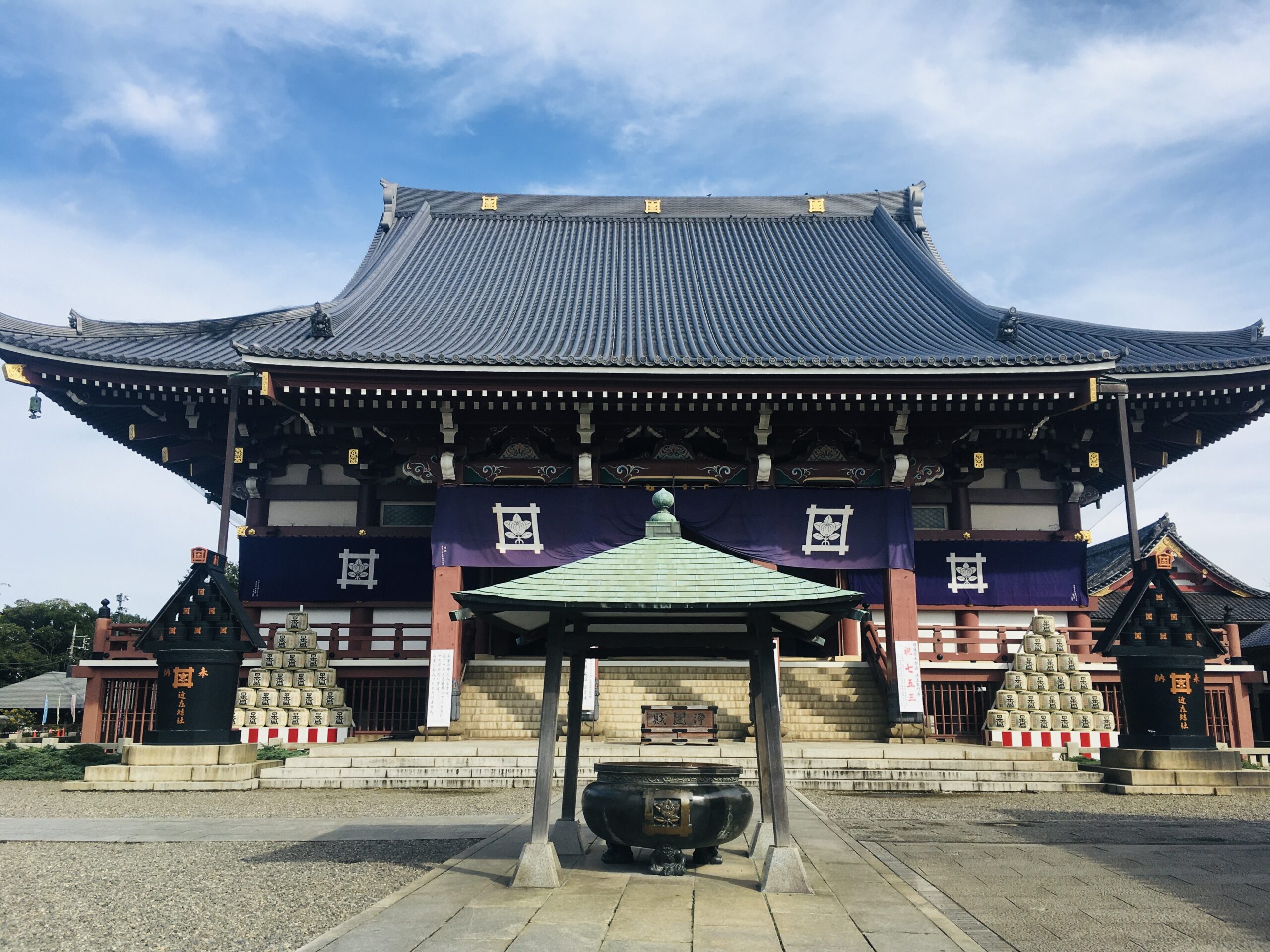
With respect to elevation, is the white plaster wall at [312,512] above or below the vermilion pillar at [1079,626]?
above

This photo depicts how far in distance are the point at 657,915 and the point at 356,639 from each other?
12943 mm

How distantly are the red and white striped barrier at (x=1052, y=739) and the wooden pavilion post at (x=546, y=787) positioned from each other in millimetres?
11063

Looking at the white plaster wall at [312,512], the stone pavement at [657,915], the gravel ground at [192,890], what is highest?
the white plaster wall at [312,512]

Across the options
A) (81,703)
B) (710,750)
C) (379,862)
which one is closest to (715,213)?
(710,750)

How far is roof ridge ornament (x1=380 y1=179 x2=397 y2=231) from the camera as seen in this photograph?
26.5 meters

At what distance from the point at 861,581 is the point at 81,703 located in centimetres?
3063

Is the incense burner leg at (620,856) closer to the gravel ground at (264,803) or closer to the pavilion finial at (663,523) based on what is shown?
the pavilion finial at (663,523)

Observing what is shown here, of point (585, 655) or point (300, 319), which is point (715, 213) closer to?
point (300, 319)

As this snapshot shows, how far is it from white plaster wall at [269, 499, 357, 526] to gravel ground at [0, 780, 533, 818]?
270 inches

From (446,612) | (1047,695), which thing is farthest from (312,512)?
(1047,695)

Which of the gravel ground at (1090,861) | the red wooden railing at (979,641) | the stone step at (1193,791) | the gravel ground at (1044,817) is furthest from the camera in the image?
the red wooden railing at (979,641)

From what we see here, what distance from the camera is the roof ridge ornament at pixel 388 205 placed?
26.5 m

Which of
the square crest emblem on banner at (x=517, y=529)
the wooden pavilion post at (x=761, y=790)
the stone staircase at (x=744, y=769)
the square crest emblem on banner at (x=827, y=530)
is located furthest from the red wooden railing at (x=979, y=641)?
the wooden pavilion post at (x=761, y=790)

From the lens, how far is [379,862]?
7711mm
